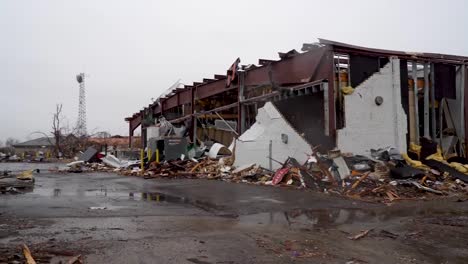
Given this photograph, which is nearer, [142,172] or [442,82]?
[442,82]

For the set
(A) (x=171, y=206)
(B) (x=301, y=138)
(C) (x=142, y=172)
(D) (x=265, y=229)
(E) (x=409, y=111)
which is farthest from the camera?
(C) (x=142, y=172)

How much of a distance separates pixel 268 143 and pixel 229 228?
10.1 m

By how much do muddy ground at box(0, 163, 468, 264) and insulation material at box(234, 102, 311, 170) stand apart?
4.45 m

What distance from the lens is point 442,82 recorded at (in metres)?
18.1

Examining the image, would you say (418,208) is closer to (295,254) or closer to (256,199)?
(256,199)

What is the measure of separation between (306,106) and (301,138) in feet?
6.99

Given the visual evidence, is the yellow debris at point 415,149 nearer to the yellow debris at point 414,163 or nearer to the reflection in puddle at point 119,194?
the yellow debris at point 414,163

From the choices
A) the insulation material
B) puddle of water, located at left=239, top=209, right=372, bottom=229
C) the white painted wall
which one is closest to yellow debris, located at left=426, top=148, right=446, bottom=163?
the white painted wall

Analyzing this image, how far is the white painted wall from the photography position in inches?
615

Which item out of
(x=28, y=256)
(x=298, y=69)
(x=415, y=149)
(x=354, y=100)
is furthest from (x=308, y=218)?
(x=415, y=149)

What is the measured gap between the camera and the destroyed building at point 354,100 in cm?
1567

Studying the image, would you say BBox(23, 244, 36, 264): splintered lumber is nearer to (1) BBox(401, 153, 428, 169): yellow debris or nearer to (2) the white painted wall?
(2) the white painted wall

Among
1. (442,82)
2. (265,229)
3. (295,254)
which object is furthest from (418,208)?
(442,82)

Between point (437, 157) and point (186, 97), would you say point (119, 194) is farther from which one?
point (186, 97)
